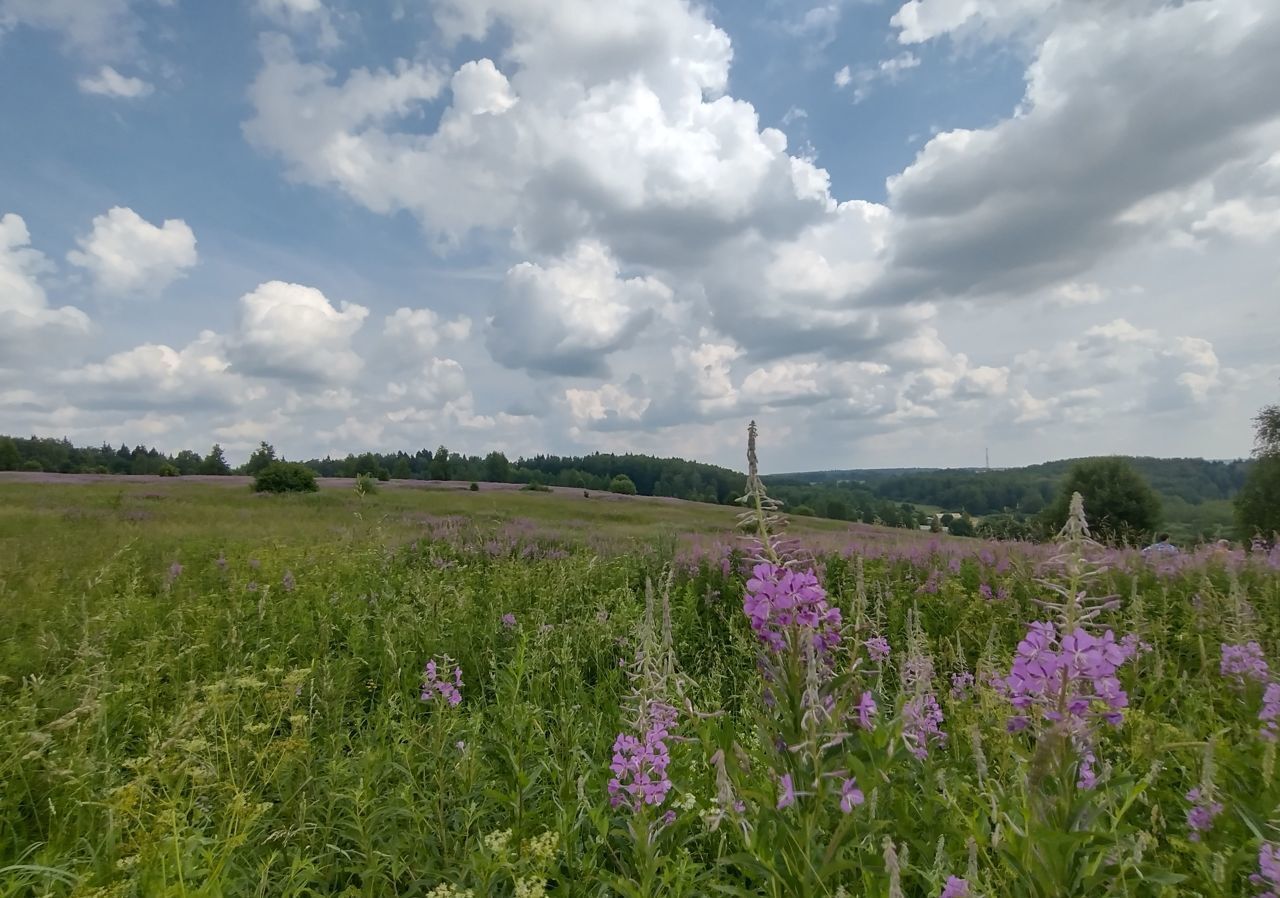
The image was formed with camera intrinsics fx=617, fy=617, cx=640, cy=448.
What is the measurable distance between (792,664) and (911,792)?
1476 mm

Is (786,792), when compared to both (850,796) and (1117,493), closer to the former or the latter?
(850,796)

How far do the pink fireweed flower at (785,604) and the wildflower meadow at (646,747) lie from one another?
1 cm

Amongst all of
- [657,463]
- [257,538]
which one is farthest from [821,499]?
[257,538]

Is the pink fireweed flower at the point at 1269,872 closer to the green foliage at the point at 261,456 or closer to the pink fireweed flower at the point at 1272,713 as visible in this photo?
the pink fireweed flower at the point at 1272,713

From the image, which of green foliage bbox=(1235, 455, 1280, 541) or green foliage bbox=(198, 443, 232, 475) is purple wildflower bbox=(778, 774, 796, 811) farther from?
green foliage bbox=(198, 443, 232, 475)

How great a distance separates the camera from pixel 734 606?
838cm

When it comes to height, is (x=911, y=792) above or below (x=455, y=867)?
above

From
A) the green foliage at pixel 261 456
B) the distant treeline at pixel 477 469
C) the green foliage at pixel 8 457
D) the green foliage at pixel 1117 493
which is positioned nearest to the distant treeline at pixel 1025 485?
the distant treeline at pixel 477 469

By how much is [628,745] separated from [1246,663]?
3.99 m

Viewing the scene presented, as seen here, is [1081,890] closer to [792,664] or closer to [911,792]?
[792,664]

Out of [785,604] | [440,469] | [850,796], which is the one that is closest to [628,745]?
[850,796]

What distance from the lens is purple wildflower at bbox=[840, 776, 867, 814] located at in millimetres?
2131

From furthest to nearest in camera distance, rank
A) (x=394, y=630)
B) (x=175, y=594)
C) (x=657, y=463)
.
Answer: (x=657, y=463)
(x=175, y=594)
(x=394, y=630)

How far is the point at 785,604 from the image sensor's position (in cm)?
214
